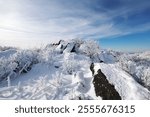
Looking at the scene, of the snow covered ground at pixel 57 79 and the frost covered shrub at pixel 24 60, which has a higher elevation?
the frost covered shrub at pixel 24 60

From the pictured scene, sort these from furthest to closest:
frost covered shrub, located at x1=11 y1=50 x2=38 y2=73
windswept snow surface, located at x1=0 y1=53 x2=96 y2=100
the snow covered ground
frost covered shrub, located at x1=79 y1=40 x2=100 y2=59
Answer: frost covered shrub, located at x1=79 y1=40 x2=100 y2=59 < frost covered shrub, located at x1=11 y1=50 x2=38 y2=73 < windswept snow surface, located at x1=0 y1=53 x2=96 y2=100 < the snow covered ground

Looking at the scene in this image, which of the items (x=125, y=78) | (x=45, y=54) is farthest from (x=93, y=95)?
(x=45, y=54)

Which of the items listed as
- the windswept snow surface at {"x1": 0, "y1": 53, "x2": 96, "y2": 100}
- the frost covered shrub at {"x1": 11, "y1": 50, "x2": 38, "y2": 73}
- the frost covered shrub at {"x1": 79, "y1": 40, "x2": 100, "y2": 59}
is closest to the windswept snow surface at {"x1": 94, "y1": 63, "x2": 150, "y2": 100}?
the windswept snow surface at {"x1": 0, "y1": 53, "x2": 96, "y2": 100}

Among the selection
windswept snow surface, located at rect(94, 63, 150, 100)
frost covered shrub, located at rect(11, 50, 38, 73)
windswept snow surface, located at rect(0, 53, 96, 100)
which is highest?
frost covered shrub, located at rect(11, 50, 38, 73)

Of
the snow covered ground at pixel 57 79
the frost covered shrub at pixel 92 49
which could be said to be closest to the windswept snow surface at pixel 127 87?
the snow covered ground at pixel 57 79

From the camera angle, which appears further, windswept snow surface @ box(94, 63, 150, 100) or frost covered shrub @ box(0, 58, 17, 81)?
frost covered shrub @ box(0, 58, 17, 81)

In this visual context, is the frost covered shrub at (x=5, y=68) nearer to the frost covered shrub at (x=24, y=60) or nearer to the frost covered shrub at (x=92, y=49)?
the frost covered shrub at (x=24, y=60)

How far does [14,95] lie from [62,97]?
268cm

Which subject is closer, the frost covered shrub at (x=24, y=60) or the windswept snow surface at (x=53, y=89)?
the windswept snow surface at (x=53, y=89)

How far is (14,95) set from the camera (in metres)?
10.1

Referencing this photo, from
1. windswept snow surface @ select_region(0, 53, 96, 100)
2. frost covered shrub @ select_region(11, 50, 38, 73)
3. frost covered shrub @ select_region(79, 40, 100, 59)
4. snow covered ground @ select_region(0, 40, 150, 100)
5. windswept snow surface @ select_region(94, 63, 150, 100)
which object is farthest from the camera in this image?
frost covered shrub @ select_region(79, 40, 100, 59)

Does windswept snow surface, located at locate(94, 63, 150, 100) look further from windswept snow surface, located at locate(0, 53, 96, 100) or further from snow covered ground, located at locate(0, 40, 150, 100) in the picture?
windswept snow surface, located at locate(0, 53, 96, 100)

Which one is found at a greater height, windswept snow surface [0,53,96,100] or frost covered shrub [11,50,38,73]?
frost covered shrub [11,50,38,73]


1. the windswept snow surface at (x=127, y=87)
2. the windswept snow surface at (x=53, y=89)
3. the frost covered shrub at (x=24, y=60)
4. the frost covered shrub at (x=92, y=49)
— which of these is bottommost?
the windswept snow surface at (x=53, y=89)
